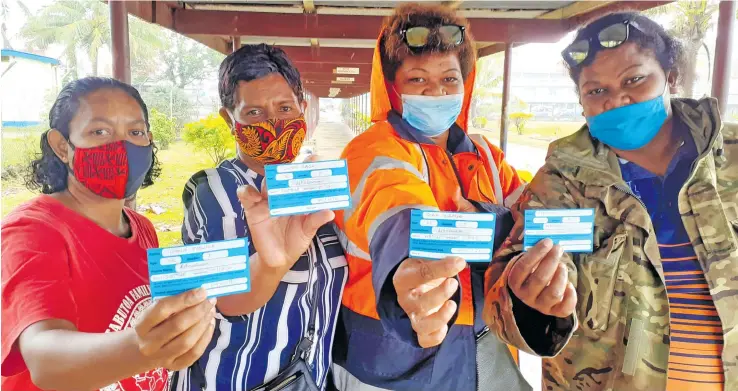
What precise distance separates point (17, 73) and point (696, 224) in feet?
6.47

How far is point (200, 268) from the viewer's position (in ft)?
2.81

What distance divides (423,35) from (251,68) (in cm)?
52

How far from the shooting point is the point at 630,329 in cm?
117

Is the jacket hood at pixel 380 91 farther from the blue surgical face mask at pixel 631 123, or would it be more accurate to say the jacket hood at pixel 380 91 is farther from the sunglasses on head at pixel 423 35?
the blue surgical face mask at pixel 631 123

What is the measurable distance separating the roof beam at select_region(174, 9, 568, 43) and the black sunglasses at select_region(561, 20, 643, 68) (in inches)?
121

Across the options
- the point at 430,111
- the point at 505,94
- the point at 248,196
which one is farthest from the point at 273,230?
the point at 505,94

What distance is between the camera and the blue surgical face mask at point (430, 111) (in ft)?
4.21

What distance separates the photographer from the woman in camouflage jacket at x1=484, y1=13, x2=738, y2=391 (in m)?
1.13

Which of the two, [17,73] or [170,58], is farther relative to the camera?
[170,58]

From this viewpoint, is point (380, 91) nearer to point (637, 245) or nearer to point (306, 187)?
point (306, 187)

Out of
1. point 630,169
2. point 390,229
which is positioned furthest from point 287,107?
point 630,169

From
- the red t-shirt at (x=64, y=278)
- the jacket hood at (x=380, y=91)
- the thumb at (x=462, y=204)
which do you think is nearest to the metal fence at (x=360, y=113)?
the jacket hood at (x=380, y=91)

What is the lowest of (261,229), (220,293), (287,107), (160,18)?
(220,293)

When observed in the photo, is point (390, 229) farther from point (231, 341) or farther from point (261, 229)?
point (231, 341)
